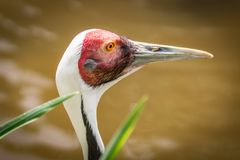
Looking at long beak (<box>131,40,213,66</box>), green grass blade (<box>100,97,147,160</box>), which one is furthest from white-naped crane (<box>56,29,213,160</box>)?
green grass blade (<box>100,97,147,160</box>)

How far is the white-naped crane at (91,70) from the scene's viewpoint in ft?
6.51

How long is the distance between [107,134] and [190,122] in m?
0.44

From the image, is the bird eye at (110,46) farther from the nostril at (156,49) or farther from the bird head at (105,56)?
the nostril at (156,49)

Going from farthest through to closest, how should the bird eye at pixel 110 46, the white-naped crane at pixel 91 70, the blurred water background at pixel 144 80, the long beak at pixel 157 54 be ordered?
the blurred water background at pixel 144 80 → the long beak at pixel 157 54 → the bird eye at pixel 110 46 → the white-naped crane at pixel 91 70

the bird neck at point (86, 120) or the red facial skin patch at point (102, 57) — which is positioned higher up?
the red facial skin patch at point (102, 57)

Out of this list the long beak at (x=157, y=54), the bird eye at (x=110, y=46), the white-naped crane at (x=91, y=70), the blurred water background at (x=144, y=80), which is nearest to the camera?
the white-naped crane at (x=91, y=70)

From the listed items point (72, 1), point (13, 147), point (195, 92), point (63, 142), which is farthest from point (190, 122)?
point (72, 1)

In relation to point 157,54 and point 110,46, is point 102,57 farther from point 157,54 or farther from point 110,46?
point 157,54

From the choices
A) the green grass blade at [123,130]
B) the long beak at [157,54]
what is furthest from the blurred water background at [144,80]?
the green grass blade at [123,130]

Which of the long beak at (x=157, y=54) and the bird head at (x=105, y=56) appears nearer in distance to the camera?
the bird head at (x=105, y=56)

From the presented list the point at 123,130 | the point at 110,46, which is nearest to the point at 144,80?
the point at 110,46

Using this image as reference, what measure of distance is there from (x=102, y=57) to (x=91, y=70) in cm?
6

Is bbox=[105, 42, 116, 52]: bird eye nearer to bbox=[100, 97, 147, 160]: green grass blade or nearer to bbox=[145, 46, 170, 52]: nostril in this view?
bbox=[145, 46, 170, 52]: nostril

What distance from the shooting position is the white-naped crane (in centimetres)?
198
